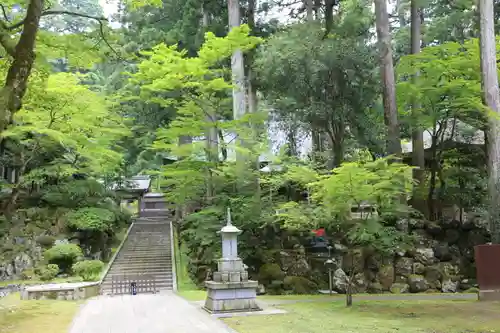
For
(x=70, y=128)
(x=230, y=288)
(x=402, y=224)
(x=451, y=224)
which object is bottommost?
(x=230, y=288)

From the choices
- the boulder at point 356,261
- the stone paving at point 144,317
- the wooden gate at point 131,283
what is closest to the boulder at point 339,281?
the boulder at point 356,261

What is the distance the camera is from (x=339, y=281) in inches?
703

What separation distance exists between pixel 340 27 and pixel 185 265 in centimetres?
1241

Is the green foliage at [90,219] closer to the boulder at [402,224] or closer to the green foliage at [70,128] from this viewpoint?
the green foliage at [70,128]

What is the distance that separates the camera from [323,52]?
17375 mm

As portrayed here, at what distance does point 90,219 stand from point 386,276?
45.7ft

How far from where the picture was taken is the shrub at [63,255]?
20656 mm

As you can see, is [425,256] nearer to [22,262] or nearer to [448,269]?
[448,269]

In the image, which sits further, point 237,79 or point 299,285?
point 237,79

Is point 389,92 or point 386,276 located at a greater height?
point 389,92

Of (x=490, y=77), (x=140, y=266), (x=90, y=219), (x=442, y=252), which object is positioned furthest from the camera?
(x=90, y=219)

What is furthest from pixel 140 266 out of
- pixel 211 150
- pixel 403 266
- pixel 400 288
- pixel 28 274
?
pixel 403 266

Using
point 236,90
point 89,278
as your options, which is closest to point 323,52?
point 236,90

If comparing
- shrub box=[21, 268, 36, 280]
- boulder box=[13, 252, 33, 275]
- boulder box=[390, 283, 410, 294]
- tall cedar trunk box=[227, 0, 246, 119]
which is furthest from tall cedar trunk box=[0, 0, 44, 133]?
boulder box=[390, 283, 410, 294]
